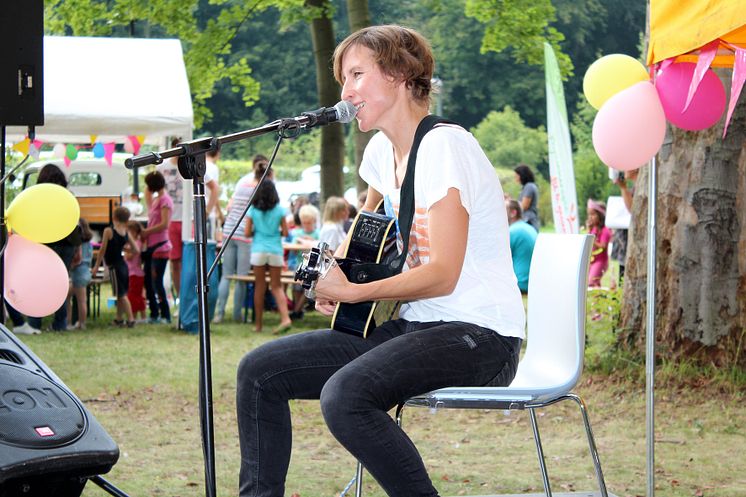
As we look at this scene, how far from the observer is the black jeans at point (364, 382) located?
9.02 feet

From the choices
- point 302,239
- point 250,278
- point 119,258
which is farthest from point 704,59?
point 302,239

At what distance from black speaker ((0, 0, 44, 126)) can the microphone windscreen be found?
4.20 ft

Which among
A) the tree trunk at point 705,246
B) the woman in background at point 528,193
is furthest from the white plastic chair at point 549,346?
the woman in background at point 528,193

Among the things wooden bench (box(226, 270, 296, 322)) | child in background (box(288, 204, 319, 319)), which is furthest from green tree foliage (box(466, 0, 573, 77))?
wooden bench (box(226, 270, 296, 322))

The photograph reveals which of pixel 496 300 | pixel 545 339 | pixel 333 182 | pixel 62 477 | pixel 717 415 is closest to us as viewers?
pixel 62 477

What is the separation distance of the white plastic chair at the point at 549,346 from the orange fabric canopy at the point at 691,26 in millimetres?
739

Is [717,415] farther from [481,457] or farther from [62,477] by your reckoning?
[62,477]

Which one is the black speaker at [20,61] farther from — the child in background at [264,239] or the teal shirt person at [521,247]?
the teal shirt person at [521,247]

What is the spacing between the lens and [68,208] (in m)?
3.88

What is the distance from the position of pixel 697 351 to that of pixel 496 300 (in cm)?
355

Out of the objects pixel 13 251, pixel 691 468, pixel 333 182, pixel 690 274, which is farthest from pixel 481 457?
pixel 333 182

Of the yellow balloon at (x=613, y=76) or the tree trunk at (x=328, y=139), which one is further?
the tree trunk at (x=328, y=139)

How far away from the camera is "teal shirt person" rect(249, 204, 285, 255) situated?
9742 millimetres

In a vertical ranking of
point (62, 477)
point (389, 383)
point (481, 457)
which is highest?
point (389, 383)
